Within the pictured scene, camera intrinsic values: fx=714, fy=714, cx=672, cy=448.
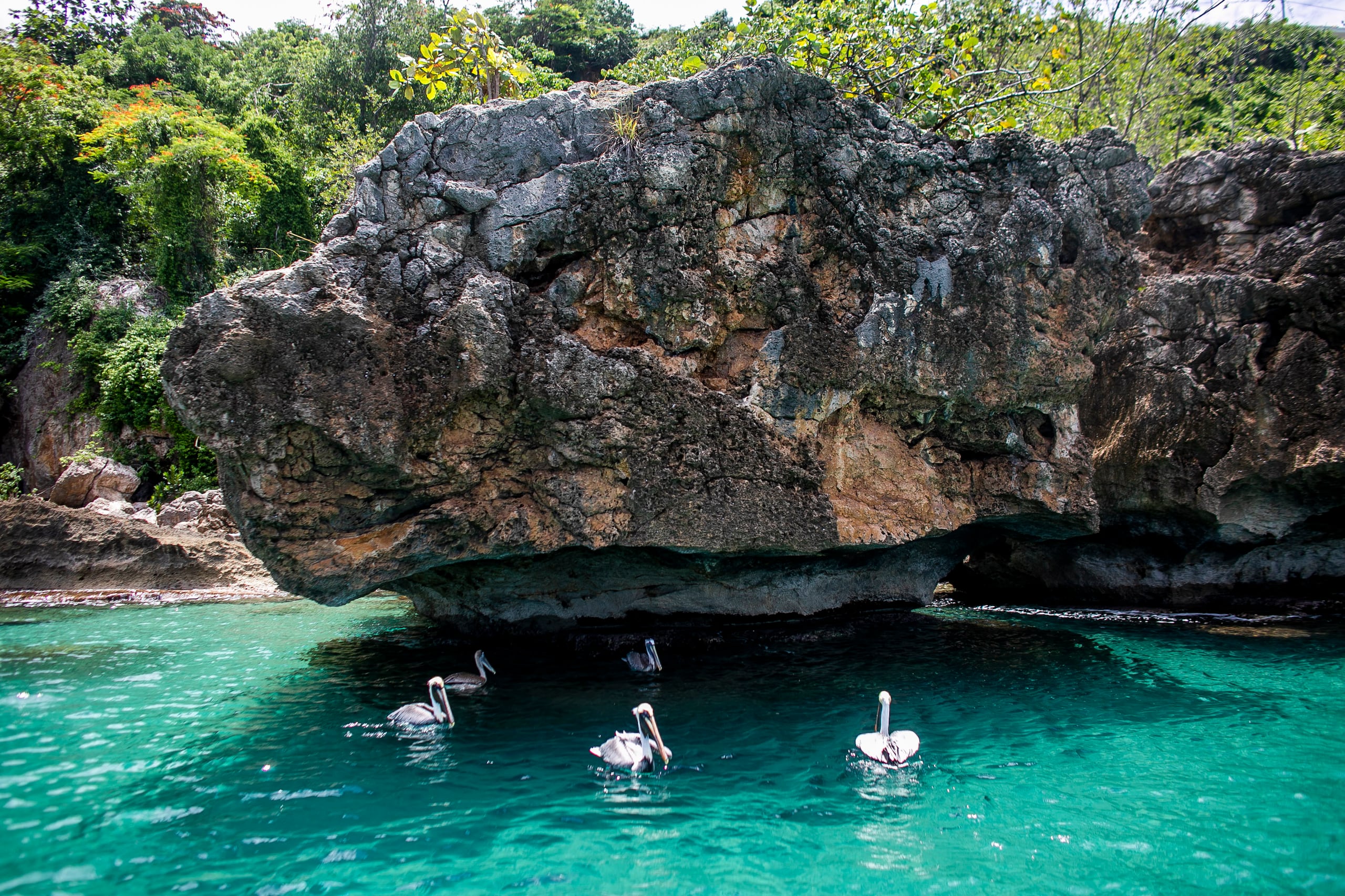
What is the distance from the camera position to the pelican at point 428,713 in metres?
7.59

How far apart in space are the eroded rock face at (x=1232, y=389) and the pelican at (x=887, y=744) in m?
7.80

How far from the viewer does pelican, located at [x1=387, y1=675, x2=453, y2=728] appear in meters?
7.59

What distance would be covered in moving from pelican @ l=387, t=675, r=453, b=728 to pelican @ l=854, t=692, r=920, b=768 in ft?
14.0

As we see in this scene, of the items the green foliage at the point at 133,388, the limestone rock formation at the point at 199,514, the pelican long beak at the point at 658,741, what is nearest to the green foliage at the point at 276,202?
the green foliage at the point at 133,388

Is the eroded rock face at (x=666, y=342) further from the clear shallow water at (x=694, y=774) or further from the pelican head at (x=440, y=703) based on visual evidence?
the clear shallow water at (x=694, y=774)

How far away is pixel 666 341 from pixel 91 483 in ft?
64.1

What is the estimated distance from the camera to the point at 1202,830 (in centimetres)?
540

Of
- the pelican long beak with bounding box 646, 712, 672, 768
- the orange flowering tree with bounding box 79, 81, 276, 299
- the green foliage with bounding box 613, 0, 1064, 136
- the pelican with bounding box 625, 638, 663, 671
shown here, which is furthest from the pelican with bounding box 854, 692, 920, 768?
the orange flowering tree with bounding box 79, 81, 276, 299

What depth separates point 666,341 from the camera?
870cm

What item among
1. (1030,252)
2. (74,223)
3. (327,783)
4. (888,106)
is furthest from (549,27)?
(327,783)

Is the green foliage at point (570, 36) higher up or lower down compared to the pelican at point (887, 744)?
higher up

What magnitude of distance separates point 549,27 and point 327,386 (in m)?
32.9

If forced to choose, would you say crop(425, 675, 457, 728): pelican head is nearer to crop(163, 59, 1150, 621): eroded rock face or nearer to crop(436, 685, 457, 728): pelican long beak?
crop(436, 685, 457, 728): pelican long beak

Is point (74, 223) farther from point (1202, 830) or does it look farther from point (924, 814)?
point (1202, 830)
